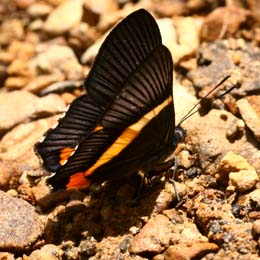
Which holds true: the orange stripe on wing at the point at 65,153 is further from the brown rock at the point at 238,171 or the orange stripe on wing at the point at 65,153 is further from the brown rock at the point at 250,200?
the brown rock at the point at 250,200

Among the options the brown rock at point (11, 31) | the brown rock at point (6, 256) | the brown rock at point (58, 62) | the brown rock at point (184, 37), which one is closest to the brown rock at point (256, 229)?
the brown rock at point (6, 256)

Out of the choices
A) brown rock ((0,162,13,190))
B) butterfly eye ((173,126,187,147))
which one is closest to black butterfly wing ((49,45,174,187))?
butterfly eye ((173,126,187,147))

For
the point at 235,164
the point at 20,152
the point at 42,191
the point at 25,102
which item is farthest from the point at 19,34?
the point at 235,164

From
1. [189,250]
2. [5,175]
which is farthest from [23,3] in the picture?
[189,250]

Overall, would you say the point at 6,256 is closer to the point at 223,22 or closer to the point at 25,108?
the point at 25,108

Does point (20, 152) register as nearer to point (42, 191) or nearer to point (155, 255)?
point (42, 191)

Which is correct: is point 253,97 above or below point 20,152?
above
